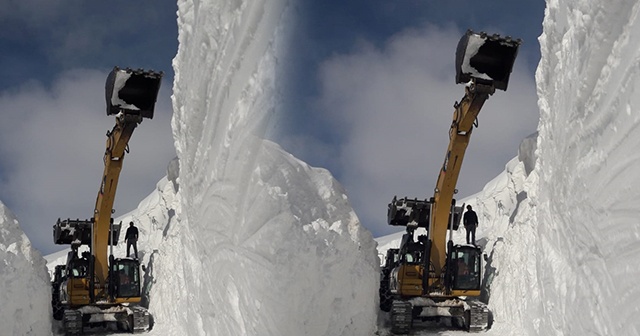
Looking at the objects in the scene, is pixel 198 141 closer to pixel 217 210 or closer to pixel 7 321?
pixel 217 210

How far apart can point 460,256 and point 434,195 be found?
147cm

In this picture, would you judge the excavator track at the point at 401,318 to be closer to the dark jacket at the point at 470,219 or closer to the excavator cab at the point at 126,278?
the dark jacket at the point at 470,219

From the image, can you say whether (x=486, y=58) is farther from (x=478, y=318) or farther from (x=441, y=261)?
(x=478, y=318)

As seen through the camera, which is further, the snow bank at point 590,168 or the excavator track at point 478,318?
the excavator track at point 478,318

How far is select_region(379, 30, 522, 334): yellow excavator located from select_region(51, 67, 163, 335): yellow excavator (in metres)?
6.73

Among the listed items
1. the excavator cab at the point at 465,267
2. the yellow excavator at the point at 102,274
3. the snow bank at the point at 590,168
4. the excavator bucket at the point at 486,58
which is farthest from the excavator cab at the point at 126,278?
the snow bank at the point at 590,168

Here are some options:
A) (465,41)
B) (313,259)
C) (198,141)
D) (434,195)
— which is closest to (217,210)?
(198,141)

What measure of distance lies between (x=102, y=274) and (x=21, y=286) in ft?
9.86

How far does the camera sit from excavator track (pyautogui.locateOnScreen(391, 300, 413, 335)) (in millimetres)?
15164

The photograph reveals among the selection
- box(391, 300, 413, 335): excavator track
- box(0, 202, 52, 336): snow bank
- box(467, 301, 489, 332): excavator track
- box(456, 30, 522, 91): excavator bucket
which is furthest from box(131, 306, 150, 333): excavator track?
box(456, 30, 522, 91): excavator bucket

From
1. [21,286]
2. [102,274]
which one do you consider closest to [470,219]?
[102,274]

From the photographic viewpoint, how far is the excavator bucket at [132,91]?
15328 millimetres

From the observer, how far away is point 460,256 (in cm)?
1576

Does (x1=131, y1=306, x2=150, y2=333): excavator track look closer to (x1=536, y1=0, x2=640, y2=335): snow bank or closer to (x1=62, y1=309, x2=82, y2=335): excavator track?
(x1=62, y1=309, x2=82, y2=335): excavator track
